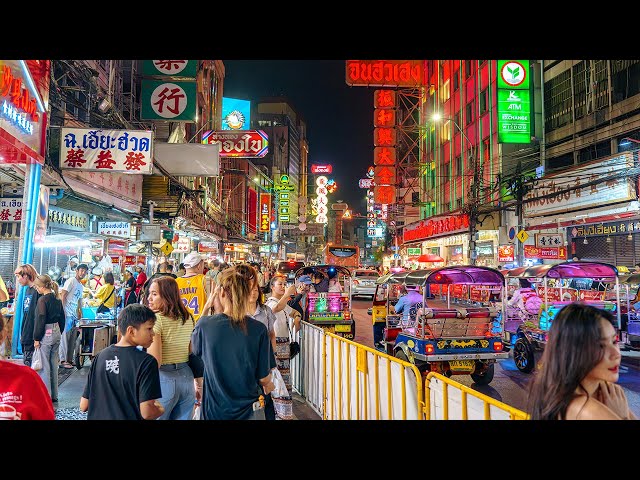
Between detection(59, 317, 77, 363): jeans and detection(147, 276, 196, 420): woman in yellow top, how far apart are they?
662 centimetres

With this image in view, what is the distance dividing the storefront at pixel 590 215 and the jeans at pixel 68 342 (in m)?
17.9

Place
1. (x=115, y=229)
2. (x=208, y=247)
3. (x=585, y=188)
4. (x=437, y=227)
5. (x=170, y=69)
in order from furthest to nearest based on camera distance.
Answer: (x=208, y=247) < (x=437, y=227) < (x=585, y=188) < (x=115, y=229) < (x=170, y=69)

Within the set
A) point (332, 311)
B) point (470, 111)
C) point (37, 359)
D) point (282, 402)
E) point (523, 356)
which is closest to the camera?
point (282, 402)

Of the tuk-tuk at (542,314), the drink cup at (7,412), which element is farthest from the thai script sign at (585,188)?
the drink cup at (7,412)

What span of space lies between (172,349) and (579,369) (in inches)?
133

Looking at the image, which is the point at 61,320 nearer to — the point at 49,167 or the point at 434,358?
the point at 49,167

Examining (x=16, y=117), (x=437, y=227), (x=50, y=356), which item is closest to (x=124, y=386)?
(x=50, y=356)

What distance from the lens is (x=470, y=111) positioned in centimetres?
3650

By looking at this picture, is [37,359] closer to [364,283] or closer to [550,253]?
[550,253]

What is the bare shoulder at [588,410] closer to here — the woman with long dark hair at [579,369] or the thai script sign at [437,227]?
the woman with long dark hair at [579,369]

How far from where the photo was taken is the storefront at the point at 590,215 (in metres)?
19.3

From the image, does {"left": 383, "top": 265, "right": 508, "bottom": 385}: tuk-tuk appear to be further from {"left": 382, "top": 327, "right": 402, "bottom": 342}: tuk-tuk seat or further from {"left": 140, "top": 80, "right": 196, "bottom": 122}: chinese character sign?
{"left": 140, "top": 80, "right": 196, "bottom": 122}: chinese character sign
